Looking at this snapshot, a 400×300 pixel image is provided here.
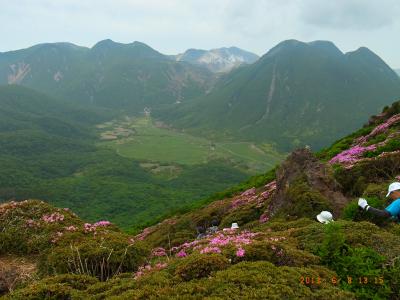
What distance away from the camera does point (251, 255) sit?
1023 centimetres

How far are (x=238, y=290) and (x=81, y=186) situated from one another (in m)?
187

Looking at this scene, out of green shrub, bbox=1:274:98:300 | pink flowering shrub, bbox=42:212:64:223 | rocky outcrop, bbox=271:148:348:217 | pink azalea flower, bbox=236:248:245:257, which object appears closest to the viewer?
green shrub, bbox=1:274:98:300

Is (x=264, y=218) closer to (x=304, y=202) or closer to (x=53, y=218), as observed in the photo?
(x=304, y=202)

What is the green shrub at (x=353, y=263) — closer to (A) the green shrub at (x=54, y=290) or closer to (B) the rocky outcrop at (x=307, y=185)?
(A) the green shrub at (x=54, y=290)

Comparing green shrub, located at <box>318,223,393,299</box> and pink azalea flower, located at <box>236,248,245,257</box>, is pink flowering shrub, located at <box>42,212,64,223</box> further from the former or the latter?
green shrub, located at <box>318,223,393,299</box>

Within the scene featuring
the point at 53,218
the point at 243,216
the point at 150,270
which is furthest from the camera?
the point at 243,216

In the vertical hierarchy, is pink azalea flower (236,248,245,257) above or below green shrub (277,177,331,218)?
above

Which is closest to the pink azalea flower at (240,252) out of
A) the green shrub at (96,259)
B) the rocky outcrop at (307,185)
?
the green shrub at (96,259)

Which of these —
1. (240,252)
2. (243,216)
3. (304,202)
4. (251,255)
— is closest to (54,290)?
(240,252)

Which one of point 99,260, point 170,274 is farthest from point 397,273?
point 99,260

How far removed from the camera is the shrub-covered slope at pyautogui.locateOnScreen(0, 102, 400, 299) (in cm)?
859

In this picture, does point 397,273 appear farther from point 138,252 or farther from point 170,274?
point 138,252

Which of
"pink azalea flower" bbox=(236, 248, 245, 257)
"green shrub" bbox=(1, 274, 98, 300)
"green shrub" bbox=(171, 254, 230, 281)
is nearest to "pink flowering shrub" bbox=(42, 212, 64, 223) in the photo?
"green shrub" bbox=(1, 274, 98, 300)

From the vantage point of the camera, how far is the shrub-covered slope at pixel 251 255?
859cm
